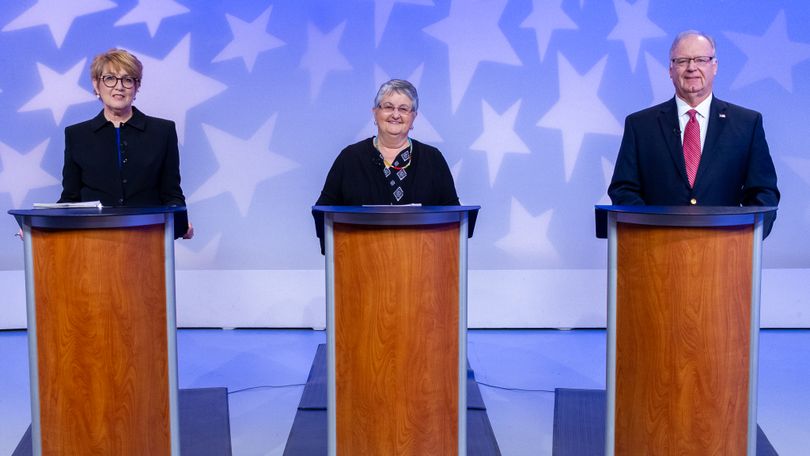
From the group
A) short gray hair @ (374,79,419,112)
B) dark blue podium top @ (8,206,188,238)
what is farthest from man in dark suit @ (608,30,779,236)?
dark blue podium top @ (8,206,188,238)

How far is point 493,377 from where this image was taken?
4.14m

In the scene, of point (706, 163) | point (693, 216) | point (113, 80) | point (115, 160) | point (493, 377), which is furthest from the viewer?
point (493, 377)

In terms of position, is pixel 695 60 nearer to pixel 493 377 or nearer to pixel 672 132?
pixel 672 132

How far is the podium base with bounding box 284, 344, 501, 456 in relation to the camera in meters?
2.98

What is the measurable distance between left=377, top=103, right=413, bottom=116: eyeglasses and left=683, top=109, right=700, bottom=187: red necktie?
111 centimetres

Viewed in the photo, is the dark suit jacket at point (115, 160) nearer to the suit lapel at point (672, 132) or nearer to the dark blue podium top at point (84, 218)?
the dark blue podium top at point (84, 218)

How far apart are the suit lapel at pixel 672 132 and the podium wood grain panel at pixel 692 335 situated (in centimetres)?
70

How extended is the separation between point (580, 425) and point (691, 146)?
126cm

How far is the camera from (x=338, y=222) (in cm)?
234

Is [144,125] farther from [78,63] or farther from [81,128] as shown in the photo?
[78,63]

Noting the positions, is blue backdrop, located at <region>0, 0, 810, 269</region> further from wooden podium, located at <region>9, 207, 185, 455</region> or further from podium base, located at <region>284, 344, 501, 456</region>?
wooden podium, located at <region>9, 207, 185, 455</region>

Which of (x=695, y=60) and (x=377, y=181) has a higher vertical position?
(x=695, y=60)

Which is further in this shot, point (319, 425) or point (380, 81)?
point (380, 81)

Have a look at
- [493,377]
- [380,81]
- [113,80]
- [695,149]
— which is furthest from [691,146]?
[380,81]
